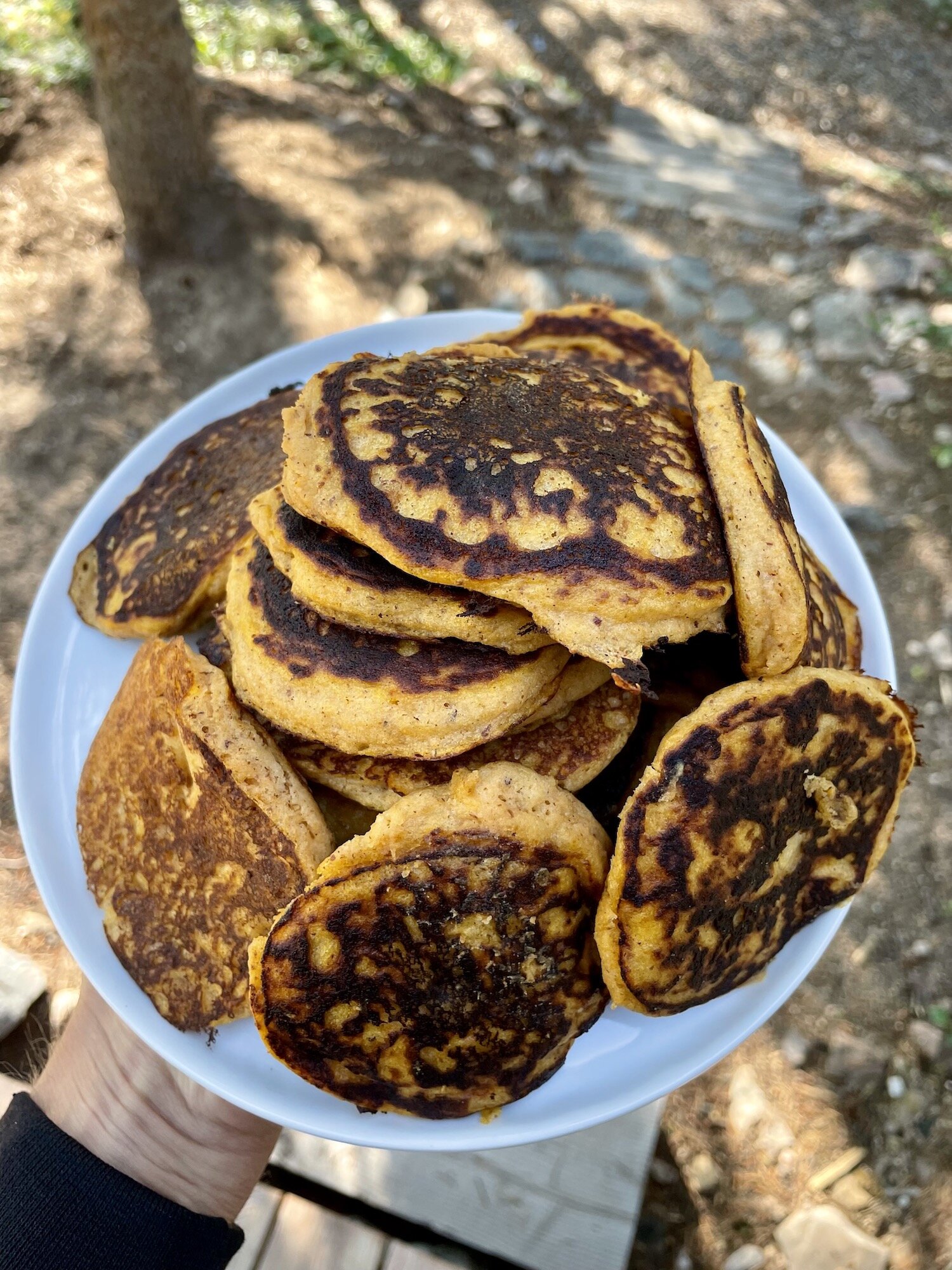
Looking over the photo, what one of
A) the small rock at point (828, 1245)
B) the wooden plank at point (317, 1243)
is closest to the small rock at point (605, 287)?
the small rock at point (828, 1245)

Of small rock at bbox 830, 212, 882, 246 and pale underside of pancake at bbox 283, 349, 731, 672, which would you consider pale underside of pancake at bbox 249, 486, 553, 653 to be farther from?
small rock at bbox 830, 212, 882, 246

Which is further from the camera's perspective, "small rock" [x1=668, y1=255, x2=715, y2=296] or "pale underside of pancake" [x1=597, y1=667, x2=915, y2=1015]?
"small rock" [x1=668, y1=255, x2=715, y2=296]

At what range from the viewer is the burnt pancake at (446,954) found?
6.47 feet

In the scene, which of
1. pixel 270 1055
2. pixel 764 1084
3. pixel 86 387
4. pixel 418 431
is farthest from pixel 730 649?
pixel 86 387

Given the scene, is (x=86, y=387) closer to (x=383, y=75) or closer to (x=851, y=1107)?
(x=383, y=75)

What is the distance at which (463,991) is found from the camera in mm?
2062

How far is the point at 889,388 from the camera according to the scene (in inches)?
190

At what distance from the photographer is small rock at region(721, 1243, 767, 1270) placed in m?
3.32

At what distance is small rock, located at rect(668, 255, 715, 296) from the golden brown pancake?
4.20 meters

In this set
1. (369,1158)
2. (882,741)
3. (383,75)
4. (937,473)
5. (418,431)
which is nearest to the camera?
(418,431)

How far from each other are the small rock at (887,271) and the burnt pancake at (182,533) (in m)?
3.91

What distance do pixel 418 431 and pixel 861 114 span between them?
5.93m

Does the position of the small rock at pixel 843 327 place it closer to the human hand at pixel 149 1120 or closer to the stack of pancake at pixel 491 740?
the stack of pancake at pixel 491 740

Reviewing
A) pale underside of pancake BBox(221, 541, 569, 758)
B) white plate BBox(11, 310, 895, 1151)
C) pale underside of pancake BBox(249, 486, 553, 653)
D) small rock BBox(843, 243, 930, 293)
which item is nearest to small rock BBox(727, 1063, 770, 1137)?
white plate BBox(11, 310, 895, 1151)
